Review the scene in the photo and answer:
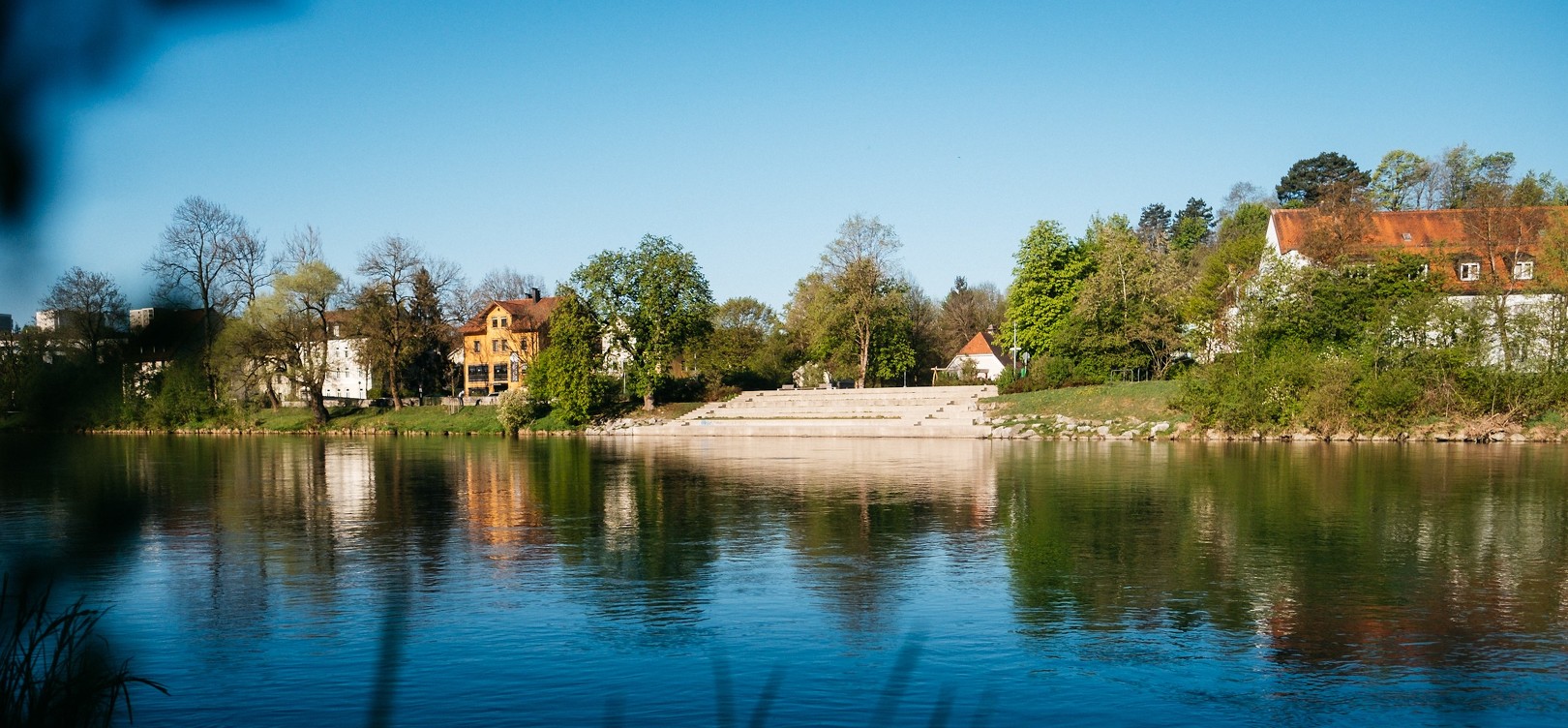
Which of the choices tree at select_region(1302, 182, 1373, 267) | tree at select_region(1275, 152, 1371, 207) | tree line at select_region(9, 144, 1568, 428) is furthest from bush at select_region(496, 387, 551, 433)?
tree at select_region(1275, 152, 1371, 207)

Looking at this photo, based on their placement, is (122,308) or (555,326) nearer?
(122,308)

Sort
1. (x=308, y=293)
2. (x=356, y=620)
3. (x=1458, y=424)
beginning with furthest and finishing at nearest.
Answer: (x=1458, y=424)
(x=308, y=293)
(x=356, y=620)

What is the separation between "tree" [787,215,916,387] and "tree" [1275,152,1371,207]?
159 ft

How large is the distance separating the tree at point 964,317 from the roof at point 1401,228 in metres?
47.5

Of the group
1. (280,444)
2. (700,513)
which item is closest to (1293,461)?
(700,513)

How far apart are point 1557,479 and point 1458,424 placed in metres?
19.0

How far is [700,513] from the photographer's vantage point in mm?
23344

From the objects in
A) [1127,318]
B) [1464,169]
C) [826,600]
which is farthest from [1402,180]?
[826,600]

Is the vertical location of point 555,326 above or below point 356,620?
above

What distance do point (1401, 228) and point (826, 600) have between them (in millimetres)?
64080

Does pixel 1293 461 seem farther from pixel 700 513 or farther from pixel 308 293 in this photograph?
pixel 308 293

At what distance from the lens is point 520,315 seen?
99000 mm

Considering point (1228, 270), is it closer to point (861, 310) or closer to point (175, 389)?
point (861, 310)

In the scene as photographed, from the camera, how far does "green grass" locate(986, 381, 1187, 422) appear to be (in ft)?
170
